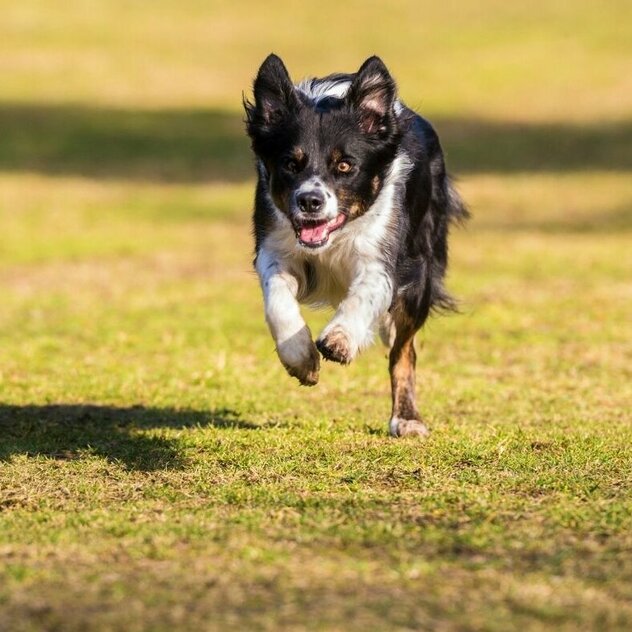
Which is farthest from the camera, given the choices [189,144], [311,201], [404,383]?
[189,144]

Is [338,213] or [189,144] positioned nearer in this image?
[338,213]

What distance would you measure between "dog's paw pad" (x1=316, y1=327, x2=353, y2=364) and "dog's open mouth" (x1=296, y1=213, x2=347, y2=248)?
1.68 feet

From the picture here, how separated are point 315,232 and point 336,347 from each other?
2.18 ft

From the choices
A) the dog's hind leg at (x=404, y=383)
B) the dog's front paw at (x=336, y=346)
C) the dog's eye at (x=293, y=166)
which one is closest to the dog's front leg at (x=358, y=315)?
the dog's front paw at (x=336, y=346)

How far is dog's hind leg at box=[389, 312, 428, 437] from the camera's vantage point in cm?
821

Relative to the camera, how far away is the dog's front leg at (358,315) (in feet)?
23.3

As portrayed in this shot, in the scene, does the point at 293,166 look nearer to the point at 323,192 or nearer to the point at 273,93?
the point at 323,192

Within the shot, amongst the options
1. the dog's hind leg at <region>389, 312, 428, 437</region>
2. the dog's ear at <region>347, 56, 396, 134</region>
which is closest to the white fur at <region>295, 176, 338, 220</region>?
the dog's ear at <region>347, 56, 396, 134</region>

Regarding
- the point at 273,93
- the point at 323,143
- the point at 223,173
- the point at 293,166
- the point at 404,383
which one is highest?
the point at 223,173

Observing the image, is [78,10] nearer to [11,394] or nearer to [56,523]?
[11,394]

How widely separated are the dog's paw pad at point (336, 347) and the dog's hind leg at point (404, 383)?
3.84 feet

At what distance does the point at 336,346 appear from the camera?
710 centimetres

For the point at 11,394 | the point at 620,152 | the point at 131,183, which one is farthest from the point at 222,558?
the point at 620,152

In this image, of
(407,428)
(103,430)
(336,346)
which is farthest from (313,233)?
(103,430)
